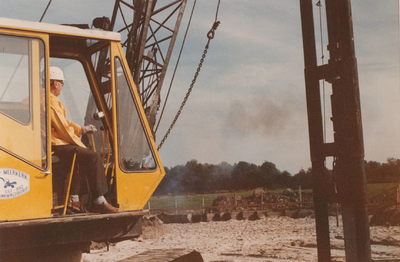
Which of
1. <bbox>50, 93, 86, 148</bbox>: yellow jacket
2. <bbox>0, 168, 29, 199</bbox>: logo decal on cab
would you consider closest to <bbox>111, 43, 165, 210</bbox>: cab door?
<bbox>50, 93, 86, 148</bbox>: yellow jacket

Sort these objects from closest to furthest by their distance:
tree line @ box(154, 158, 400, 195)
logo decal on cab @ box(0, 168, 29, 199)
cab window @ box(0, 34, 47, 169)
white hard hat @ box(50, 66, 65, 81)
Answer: logo decal on cab @ box(0, 168, 29, 199)
cab window @ box(0, 34, 47, 169)
white hard hat @ box(50, 66, 65, 81)
tree line @ box(154, 158, 400, 195)

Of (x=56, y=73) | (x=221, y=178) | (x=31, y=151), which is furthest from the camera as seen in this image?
(x=221, y=178)

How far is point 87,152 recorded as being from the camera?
436 cm

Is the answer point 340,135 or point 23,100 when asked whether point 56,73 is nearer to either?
point 23,100

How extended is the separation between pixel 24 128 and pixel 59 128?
0.39 meters

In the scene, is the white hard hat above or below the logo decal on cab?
above

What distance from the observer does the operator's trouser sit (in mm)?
4332

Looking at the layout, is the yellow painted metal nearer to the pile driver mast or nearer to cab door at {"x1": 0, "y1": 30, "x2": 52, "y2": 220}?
cab door at {"x1": 0, "y1": 30, "x2": 52, "y2": 220}

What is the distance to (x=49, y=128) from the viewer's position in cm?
419

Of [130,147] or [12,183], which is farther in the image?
[130,147]

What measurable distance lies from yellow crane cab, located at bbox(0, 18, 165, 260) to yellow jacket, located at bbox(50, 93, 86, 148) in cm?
16

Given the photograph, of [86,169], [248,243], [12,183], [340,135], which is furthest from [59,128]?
[248,243]

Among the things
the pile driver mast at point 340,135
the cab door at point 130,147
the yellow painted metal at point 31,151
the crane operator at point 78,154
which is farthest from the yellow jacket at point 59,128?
the pile driver mast at point 340,135

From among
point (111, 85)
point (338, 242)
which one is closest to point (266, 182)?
point (338, 242)
